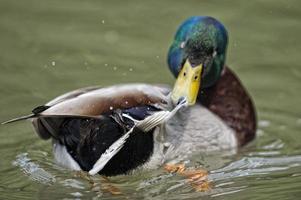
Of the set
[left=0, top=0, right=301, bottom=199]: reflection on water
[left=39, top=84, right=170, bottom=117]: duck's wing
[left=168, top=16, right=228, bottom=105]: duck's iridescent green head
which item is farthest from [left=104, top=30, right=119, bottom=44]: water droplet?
[left=39, top=84, right=170, bottom=117]: duck's wing

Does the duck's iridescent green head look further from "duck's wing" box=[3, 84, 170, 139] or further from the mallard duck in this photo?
"duck's wing" box=[3, 84, 170, 139]

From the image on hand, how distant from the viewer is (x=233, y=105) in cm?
682

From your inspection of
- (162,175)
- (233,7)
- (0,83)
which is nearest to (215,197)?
(162,175)

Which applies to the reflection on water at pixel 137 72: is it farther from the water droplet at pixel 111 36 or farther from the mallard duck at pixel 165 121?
the mallard duck at pixel 165 121

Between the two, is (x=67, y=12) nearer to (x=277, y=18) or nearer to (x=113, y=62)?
(x=113, y=62)

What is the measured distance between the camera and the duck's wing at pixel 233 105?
22.0ft

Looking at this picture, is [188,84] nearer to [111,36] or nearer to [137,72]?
[137,72]

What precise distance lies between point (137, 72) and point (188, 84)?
1977 mm

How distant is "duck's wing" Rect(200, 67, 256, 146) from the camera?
22.0 ft

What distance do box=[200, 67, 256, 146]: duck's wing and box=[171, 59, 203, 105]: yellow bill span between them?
66cm

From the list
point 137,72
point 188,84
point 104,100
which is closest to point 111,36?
point 137,72

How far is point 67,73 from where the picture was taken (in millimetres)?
7820

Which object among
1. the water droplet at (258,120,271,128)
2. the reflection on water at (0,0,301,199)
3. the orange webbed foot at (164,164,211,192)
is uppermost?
the reflection on water at (0,0,301,199)

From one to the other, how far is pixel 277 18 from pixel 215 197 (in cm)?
370
